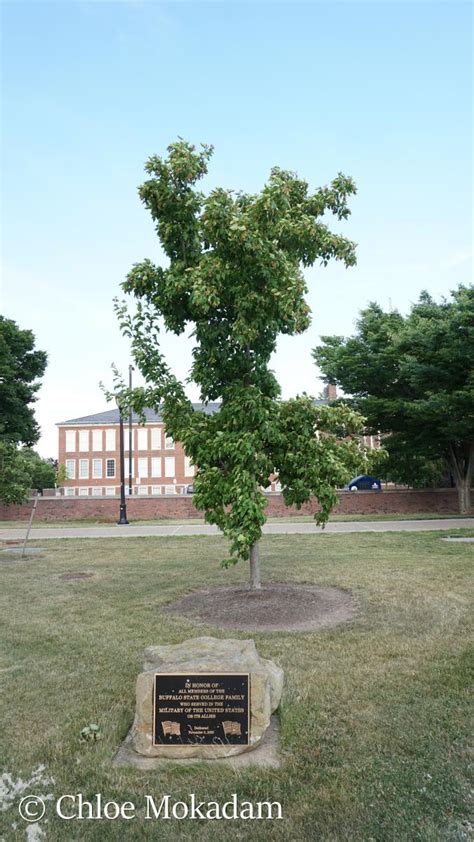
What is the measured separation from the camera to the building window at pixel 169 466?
66.4 m

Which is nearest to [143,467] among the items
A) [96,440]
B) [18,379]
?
[96,440]

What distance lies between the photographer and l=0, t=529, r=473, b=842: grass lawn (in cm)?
340

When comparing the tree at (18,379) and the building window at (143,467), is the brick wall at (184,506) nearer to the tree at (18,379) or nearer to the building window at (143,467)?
the tree at (18,379)

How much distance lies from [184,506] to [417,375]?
1425 cm

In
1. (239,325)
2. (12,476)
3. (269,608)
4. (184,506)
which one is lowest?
(269,608)

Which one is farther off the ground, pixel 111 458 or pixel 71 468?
pixel 111 458

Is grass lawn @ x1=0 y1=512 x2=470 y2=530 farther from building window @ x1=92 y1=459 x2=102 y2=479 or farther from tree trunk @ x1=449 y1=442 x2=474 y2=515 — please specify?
building window @ x1=92 y1=459 x2=102 y2=479

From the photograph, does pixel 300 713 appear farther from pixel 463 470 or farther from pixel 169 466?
pixel 169 466

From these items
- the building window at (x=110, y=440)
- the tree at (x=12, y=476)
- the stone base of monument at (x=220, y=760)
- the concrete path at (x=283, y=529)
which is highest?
the building window at (x=110, y=440)

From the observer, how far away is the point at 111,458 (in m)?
67.3

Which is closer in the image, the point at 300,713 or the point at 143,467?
the point at 300,713

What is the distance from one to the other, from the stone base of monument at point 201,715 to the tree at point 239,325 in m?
3.38

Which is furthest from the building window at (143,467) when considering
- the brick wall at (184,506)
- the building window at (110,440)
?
the brick wall at (184,506)

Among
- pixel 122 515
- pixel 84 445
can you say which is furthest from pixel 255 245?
pixel 84 445
